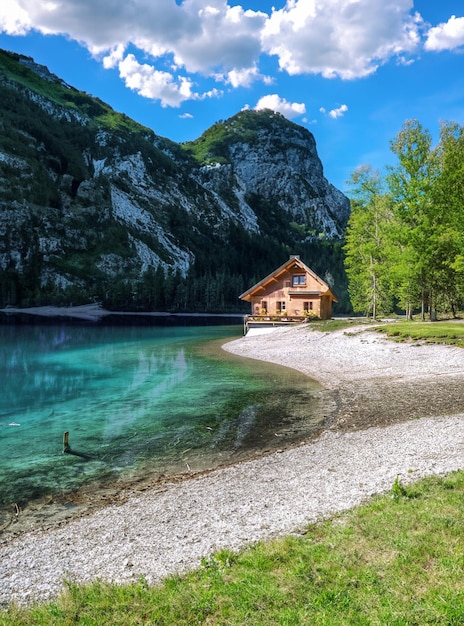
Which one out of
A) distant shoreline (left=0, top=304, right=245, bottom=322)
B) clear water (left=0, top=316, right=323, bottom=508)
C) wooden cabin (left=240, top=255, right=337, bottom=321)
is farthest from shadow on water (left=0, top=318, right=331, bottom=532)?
distant shoreline (left=0, top=304, right=245, bottom=322)

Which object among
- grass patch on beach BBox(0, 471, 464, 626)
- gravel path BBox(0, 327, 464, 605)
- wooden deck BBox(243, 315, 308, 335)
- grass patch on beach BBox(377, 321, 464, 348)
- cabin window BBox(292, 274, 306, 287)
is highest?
cabin window BBox(292, 274, 306, 287)

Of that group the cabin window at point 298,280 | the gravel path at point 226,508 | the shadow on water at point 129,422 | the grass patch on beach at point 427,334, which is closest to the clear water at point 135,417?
the shadow on water at point 129,422

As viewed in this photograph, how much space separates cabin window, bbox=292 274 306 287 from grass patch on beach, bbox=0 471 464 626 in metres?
59.3

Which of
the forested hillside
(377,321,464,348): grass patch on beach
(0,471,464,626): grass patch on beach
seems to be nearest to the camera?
(0,471,464,626): grass patch on beach

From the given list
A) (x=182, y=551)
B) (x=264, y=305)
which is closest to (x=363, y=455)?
(x=182, y=551)

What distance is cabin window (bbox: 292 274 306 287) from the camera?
65938 mm

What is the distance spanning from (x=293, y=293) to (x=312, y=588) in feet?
200

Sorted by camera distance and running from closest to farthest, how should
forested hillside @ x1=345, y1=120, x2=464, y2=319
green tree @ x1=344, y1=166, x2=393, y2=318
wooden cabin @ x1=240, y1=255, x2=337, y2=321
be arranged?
forested hillside @ x1=345, y1=120, x2=464, y2=319
green tree @ x1=344, y1=166, x2=393, y2=318
wooden cabin @ x1=240, y1=255, x2=337, y2=321

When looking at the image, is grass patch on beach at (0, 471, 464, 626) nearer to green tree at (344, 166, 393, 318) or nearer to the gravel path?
the gravel path

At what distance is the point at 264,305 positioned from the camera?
68.8m

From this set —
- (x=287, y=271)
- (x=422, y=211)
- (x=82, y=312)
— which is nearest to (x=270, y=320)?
(x=287, y=271)

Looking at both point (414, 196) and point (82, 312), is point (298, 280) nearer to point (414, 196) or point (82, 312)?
point (414, 196)

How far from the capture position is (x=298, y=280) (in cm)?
6631

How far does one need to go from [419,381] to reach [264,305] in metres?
45.8
